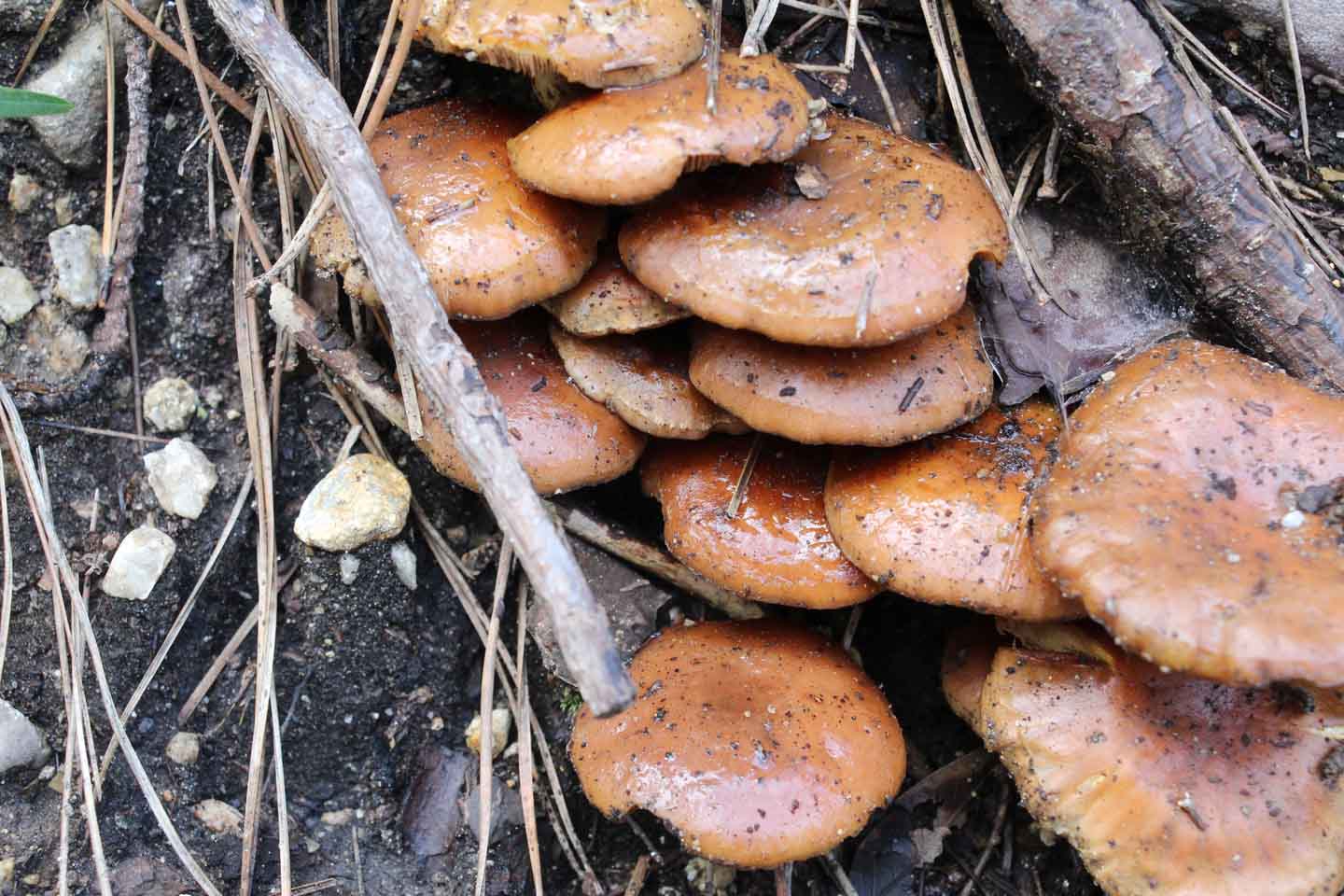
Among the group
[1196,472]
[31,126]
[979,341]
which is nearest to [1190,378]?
[1196,472]

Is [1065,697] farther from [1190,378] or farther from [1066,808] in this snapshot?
[1190,378]

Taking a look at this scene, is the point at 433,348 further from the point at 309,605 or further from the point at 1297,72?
the point at 1297,72

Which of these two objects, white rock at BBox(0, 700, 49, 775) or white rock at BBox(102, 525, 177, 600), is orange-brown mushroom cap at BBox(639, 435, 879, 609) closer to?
white rock at BBox(102, 525, 177, 600)

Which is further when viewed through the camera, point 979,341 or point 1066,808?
point 979,341

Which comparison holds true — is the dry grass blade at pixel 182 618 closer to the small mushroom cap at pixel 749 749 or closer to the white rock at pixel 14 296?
the white rock at pixel 14 296

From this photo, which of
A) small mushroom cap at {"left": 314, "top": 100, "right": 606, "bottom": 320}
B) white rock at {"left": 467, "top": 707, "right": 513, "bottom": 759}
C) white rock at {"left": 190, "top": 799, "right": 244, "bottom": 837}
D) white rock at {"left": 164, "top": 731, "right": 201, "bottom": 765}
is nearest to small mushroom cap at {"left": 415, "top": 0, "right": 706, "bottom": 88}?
small mushroom cap at {"left": 314, "top": 100, "right": 606, "bottom": 320}
